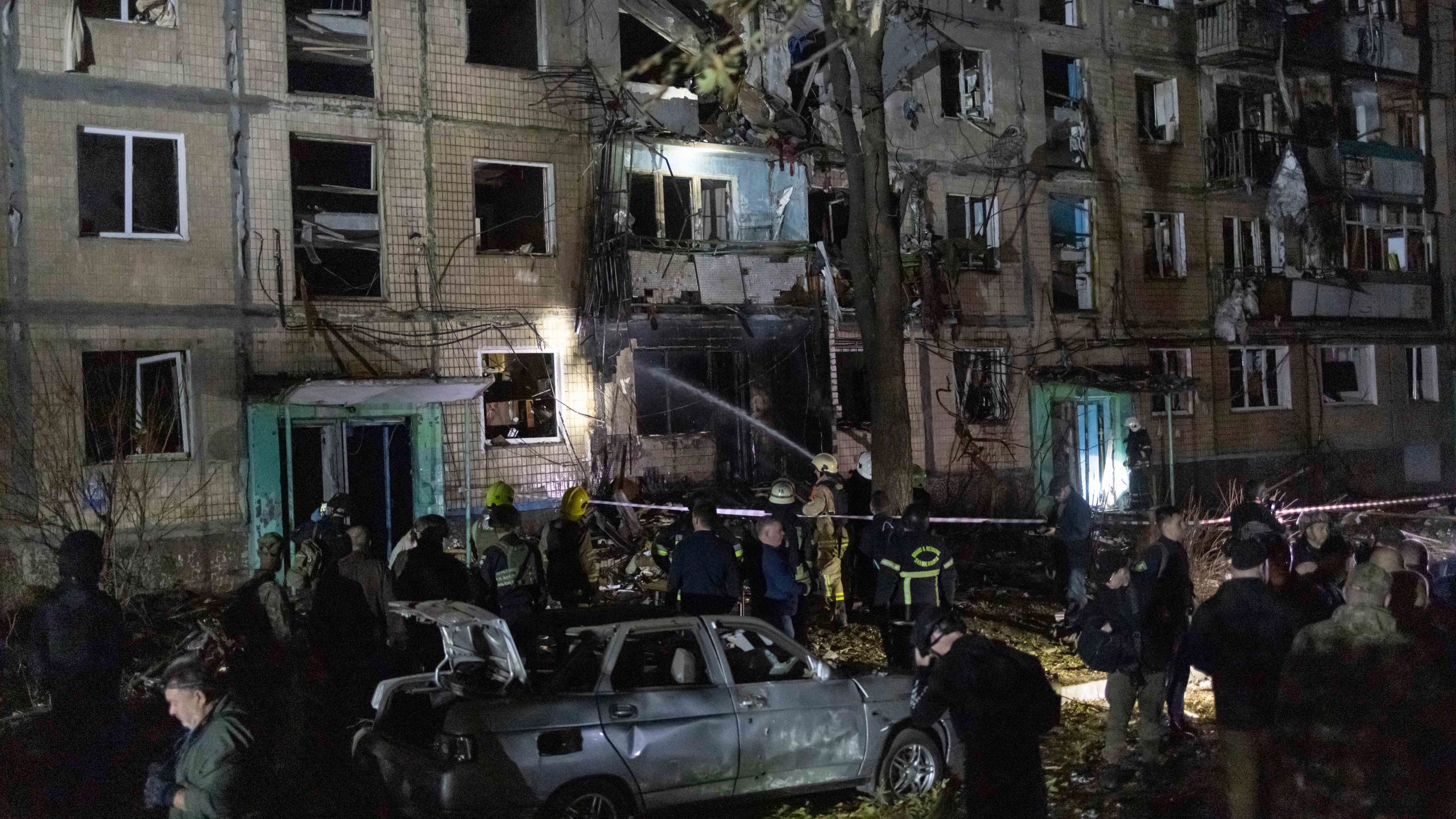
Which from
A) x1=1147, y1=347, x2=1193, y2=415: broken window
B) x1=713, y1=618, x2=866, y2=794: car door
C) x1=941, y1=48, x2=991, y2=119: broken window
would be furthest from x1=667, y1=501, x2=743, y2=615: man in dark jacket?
x1=1147, y1=347, x2=1193, y2=415: broken window

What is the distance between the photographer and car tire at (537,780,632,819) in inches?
254

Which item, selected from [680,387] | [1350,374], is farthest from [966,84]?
[1350,374]

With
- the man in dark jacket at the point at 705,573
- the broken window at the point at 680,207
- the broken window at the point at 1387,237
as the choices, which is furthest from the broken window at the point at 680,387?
the broken window at the point at 1387,237

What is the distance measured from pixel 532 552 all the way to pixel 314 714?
2060mm

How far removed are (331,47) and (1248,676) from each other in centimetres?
1533

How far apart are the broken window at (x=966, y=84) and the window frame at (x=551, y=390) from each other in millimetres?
9895

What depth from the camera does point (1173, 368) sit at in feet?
82.9

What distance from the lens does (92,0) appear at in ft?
51.6

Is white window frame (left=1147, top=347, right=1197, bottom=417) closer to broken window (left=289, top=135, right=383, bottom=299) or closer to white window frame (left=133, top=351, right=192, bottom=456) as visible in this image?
broken window (left=289, top=135, right=383, bottom=299)

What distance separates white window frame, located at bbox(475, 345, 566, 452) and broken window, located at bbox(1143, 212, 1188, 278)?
13607mm

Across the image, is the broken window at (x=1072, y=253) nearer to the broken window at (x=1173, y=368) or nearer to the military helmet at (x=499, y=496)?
the broken window at (x=1173, y=368)

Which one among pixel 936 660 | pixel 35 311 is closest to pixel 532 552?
pixel 936 660

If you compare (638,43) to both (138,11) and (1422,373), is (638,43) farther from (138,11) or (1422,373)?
(1422,373)

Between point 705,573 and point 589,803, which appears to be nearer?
point 589,803
